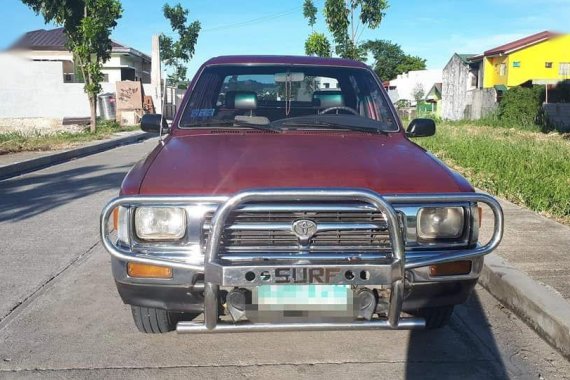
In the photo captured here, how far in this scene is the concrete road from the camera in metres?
3.46

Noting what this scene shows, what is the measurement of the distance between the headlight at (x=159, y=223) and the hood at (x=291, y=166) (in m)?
0.10

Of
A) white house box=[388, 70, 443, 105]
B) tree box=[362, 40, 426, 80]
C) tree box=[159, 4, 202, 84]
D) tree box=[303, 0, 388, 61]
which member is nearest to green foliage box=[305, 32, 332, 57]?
tree box=[303, 0, 388, 61]

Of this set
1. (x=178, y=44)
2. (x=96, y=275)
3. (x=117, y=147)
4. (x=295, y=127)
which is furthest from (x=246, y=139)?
(x=178, y=44)

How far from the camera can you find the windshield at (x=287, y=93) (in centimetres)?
481

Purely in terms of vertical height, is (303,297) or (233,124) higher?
(233,124)

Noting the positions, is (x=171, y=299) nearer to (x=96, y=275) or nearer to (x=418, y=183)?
(x=418, y=183)

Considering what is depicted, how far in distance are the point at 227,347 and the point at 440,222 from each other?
152 cm

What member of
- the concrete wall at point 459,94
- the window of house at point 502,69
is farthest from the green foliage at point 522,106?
the window of house at point 502,69

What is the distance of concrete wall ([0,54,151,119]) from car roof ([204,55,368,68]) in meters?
28.6

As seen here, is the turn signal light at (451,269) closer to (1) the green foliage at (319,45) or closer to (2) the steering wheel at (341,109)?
(2) the steering wheel at (341,109)

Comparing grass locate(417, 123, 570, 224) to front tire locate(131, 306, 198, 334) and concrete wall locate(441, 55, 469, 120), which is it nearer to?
front tire locate(131, 306, 198, 334)

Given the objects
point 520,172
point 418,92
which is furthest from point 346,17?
point 418,92

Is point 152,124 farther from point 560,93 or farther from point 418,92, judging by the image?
point 418,92

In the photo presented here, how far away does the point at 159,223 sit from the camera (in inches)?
125
